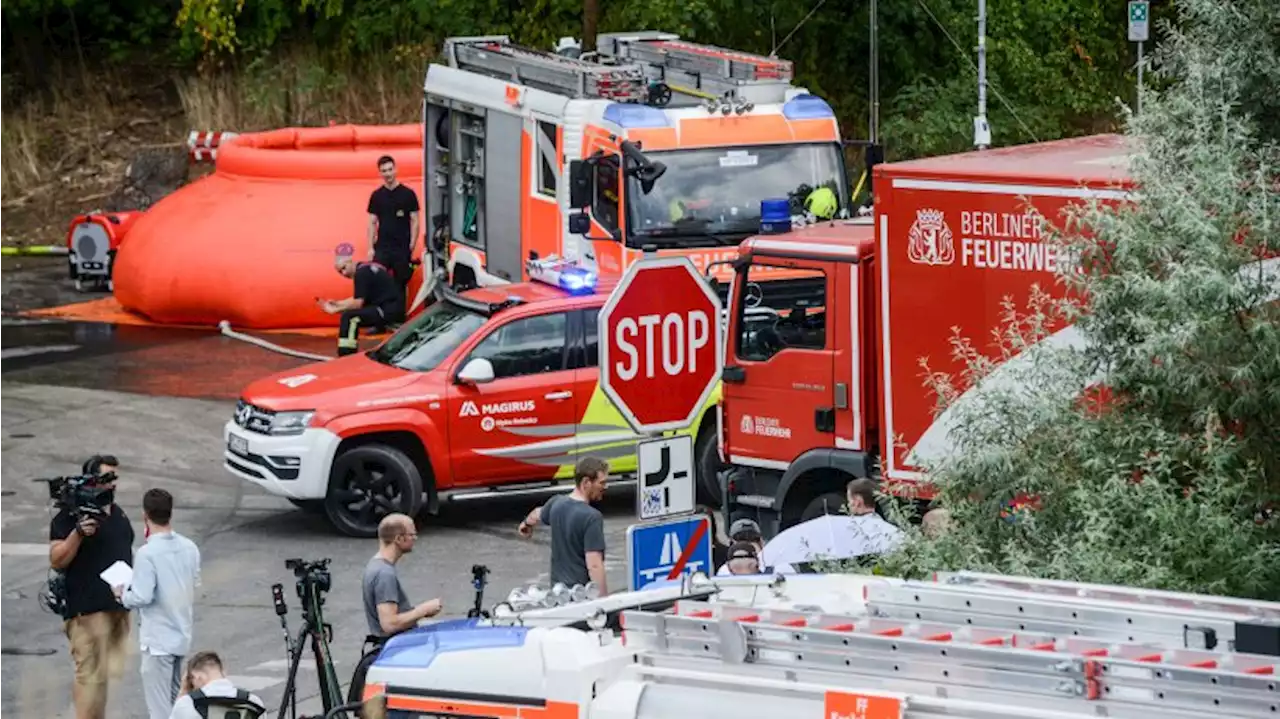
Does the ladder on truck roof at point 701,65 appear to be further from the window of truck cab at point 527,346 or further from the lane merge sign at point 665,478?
the lane merge sign at point 665,478

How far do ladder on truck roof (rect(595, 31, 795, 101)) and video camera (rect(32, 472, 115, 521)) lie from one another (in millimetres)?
9365

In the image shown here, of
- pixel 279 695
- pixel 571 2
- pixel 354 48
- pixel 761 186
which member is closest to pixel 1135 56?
pixel 571 2

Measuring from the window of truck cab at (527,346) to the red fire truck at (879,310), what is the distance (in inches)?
78.5

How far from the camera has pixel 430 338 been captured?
17.3m

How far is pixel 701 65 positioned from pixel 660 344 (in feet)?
38.0

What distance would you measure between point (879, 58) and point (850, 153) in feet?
4.25

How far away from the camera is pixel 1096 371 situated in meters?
9.61

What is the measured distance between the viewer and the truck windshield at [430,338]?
17.1 metres

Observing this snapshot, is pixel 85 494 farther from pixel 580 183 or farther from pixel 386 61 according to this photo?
pixel 386 61

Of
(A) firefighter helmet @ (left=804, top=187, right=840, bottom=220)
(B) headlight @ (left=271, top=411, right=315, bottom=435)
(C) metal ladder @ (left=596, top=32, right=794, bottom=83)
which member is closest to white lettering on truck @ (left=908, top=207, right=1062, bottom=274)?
(B) headlight @ (left=271, top=411, right=315, bottom=435)

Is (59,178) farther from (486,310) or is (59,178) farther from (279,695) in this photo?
(279,695)

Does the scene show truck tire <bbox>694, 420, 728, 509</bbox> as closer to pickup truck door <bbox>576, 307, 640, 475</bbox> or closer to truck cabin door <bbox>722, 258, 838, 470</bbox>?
pickup truck door <bbox>576, 307, 640, 475</bbox>

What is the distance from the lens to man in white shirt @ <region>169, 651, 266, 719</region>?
973 centimetres

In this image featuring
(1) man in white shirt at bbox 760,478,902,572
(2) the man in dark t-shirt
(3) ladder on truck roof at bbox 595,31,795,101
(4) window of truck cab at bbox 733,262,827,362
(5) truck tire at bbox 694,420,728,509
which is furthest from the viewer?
(2) the man in dark t-shirt
